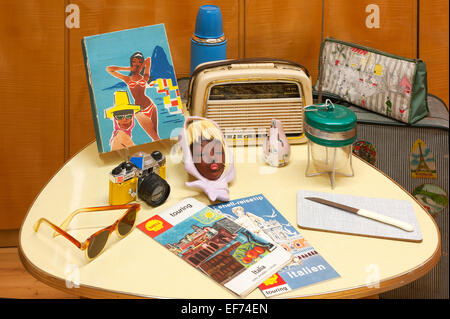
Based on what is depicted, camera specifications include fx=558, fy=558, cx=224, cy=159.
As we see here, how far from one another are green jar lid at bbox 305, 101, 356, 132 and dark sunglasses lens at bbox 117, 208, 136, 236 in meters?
0.47

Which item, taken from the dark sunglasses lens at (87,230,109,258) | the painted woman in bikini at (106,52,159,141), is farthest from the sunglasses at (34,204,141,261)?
the painted woman in bikini at (106,52,159,141)

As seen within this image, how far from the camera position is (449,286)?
1838 mm

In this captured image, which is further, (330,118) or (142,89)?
(142,89)

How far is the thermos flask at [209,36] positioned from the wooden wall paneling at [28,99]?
1.93 ft

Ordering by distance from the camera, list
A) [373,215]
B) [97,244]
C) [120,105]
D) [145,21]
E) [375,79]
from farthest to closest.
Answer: [145,21] → [375,79] → [120,105] → [373,215] → [97,244]

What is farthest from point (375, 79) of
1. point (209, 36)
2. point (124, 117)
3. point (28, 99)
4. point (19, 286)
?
point (19, 286)

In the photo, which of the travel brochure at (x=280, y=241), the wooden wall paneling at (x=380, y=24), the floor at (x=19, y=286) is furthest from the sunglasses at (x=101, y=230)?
the wooden wall paneling at (x=380, y=24)

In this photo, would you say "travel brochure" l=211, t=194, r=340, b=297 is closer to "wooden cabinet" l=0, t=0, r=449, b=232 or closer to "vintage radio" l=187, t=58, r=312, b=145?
"vintage radio" l=187, t=58, r=312, b=145

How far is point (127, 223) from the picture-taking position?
1.17 meters

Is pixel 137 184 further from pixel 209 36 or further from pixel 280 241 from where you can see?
pixel 209 36

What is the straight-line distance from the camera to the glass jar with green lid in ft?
4.27

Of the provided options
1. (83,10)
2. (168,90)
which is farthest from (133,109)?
(83,10)

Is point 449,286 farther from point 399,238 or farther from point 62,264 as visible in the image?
point 62,264

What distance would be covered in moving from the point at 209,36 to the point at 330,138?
57 cm
